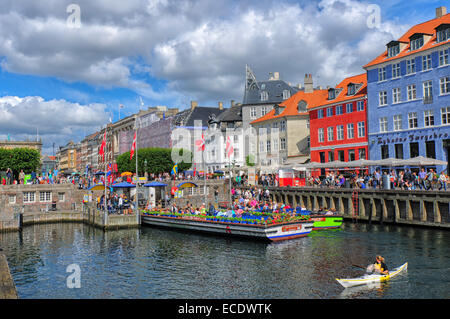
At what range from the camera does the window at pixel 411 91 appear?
47594 mm

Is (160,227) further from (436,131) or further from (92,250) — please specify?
(436,131)

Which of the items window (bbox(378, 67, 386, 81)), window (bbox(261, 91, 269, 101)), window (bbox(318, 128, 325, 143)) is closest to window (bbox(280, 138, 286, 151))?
window (bbox(318, 128, 325, 143))

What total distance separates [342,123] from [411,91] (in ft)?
38.0

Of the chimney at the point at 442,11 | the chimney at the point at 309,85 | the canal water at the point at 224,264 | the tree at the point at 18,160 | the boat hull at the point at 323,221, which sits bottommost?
the canal water at the point at 224,264

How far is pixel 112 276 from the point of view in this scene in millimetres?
23281

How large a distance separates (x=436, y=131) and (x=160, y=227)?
3119 cm

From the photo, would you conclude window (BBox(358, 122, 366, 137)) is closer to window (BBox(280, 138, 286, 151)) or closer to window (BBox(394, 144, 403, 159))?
window (BBox(394, 144, 403, 159))

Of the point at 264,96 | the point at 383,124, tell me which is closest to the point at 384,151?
the point at 383,124

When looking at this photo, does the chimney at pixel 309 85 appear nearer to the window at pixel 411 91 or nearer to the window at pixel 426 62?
the window at pixel 411 91

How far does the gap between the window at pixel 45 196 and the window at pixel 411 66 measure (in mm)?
46818

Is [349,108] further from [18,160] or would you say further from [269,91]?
[18,160]

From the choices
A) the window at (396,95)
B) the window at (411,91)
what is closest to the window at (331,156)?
the window at (396,95)

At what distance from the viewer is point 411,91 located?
47906 millimetres
